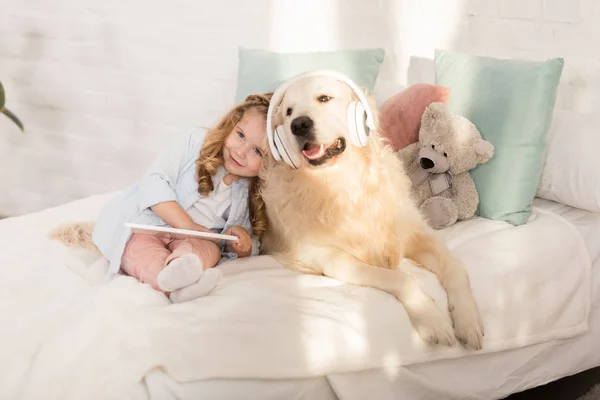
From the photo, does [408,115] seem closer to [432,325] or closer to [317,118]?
[317,118]

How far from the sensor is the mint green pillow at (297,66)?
6.93 ft

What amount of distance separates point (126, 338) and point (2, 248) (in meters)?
0.67

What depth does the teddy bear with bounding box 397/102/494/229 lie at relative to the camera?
1.80 m

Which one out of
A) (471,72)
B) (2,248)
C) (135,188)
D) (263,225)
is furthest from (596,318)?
(2,248)

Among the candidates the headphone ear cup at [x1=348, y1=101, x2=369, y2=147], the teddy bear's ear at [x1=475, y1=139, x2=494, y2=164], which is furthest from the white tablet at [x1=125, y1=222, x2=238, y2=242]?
the teddy bear's ear at [x1=475, y1=139, x2=494, y2=164]

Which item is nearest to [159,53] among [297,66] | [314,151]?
[297,66]

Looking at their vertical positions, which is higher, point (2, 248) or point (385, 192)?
point (385, 192)

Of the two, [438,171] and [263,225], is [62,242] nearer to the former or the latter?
[263,225]

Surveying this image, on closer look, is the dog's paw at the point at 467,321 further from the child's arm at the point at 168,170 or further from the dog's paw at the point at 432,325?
the child's arm at the point at 168,170

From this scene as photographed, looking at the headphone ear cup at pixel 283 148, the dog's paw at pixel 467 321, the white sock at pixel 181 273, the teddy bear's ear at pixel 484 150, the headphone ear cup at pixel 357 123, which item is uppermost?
the headphone ear cup at pixel 357 123


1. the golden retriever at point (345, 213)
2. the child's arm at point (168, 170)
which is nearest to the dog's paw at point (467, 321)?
the golden retriever at point (345, 213)

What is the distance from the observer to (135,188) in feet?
5.96

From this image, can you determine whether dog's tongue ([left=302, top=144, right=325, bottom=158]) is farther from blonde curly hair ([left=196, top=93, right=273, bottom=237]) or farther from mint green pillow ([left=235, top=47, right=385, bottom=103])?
mint green pillow ([left=235, top=47, right=385, bottom=103])

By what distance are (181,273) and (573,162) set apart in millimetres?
1086
